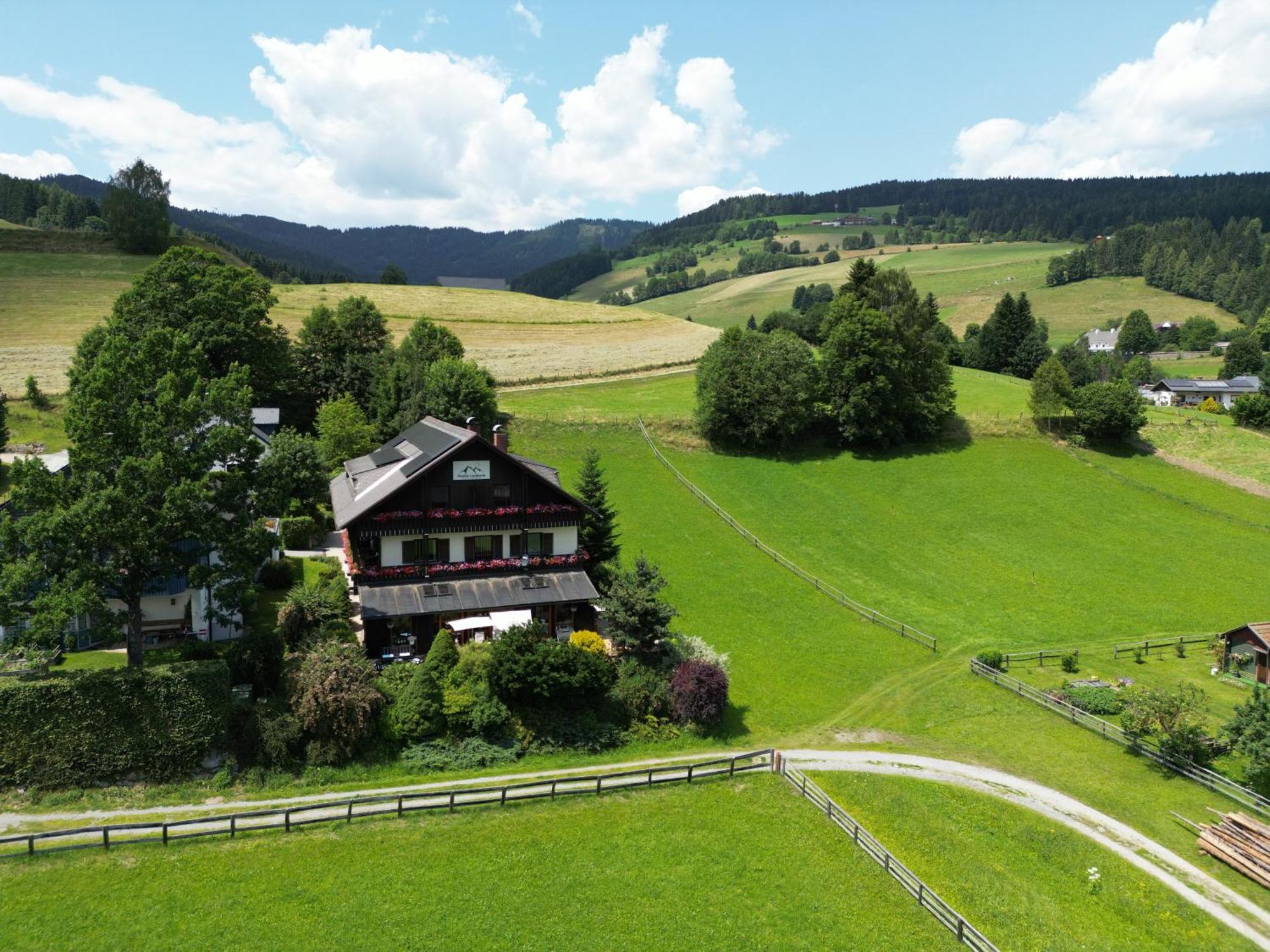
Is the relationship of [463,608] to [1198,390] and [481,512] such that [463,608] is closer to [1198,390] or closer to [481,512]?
[481,512]

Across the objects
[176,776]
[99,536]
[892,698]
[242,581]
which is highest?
[99,536]

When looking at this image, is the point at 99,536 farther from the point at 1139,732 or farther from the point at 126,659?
the point at 1139,732

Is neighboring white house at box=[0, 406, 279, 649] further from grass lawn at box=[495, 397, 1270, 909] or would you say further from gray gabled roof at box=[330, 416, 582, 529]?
grass lawn at box=[495, 397, 1270, 909]

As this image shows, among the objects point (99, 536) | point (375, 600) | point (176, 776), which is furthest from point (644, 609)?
point (99, 536)

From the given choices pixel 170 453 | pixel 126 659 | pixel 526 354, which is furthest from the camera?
pixel 526 354

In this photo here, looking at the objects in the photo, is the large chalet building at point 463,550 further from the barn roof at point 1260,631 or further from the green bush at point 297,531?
the barn roof at point 1260,631

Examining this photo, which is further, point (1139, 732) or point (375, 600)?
point (375, 600)

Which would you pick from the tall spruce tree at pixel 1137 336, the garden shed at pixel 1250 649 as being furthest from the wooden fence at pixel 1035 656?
the tall spruce tree at pixel 1137 336
